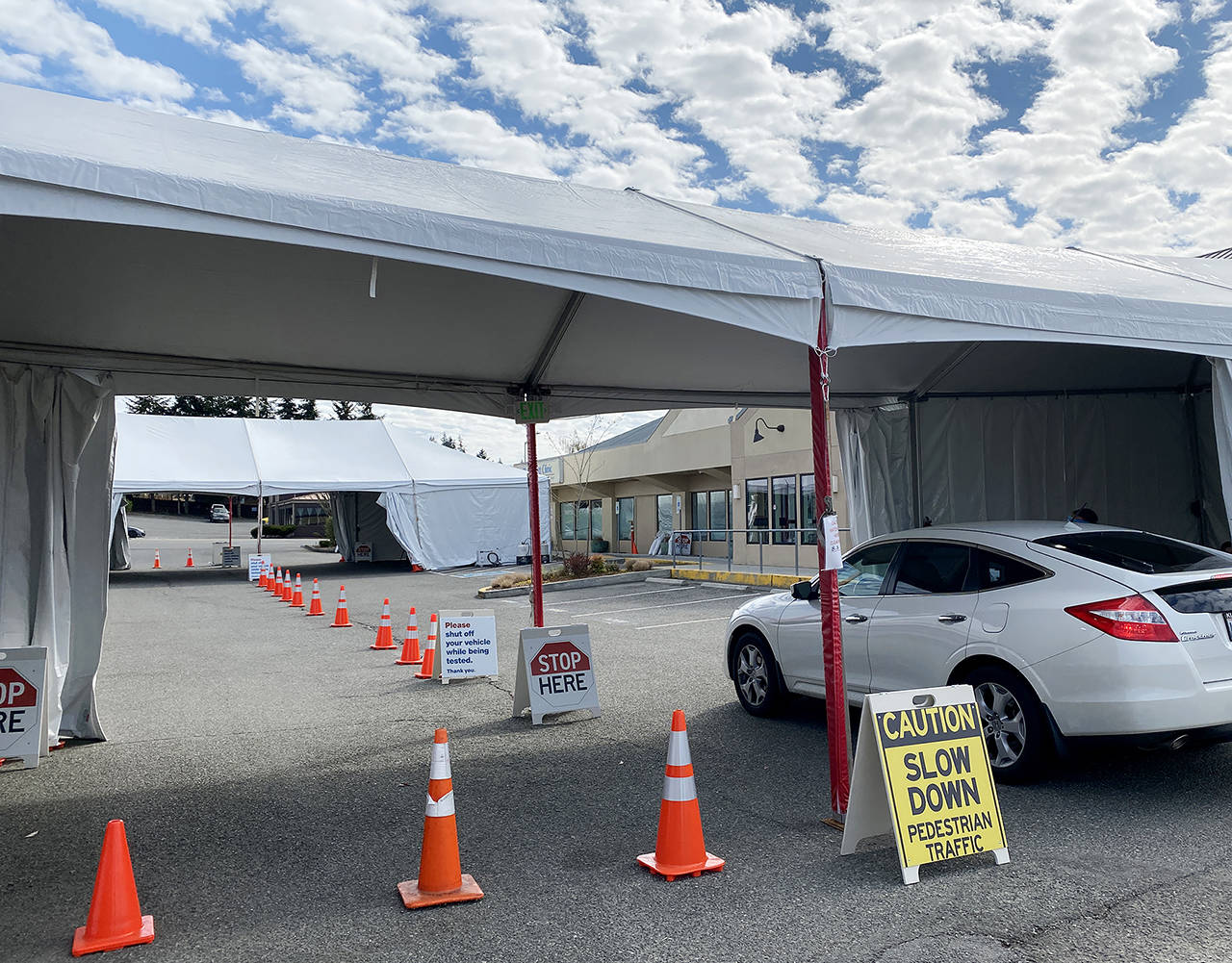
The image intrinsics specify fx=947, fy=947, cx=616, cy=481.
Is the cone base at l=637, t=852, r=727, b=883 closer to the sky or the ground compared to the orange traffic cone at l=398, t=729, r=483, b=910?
closer to the ground

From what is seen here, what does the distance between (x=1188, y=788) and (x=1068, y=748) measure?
0.93m

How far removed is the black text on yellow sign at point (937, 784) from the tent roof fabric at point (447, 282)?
2.30 meters

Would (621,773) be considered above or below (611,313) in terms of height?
below

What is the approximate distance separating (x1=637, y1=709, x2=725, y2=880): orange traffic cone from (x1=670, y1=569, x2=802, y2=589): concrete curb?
A: 14.6m

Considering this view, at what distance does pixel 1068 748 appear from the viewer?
214 inches

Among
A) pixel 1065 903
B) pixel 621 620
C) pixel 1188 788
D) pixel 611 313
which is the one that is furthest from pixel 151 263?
pixel 621 620

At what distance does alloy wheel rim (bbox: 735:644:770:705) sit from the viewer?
798 centimetres

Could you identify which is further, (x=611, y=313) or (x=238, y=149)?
(x=611, y=313)

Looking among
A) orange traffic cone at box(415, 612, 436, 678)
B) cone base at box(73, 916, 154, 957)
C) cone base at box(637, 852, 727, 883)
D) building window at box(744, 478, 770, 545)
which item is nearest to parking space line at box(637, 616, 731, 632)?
orange traffic cone at box(415, 612, 436, 678)

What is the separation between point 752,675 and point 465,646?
11.9 ft

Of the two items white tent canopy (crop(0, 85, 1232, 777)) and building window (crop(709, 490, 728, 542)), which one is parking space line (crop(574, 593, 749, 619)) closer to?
white tent canopy (crop(0, 85, 1232, 777))

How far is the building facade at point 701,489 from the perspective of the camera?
973 inches

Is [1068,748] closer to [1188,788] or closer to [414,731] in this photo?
[1188,788]

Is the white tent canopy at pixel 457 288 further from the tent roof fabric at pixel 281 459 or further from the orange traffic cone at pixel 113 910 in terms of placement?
the tent roof fabric at pixel 281 459
